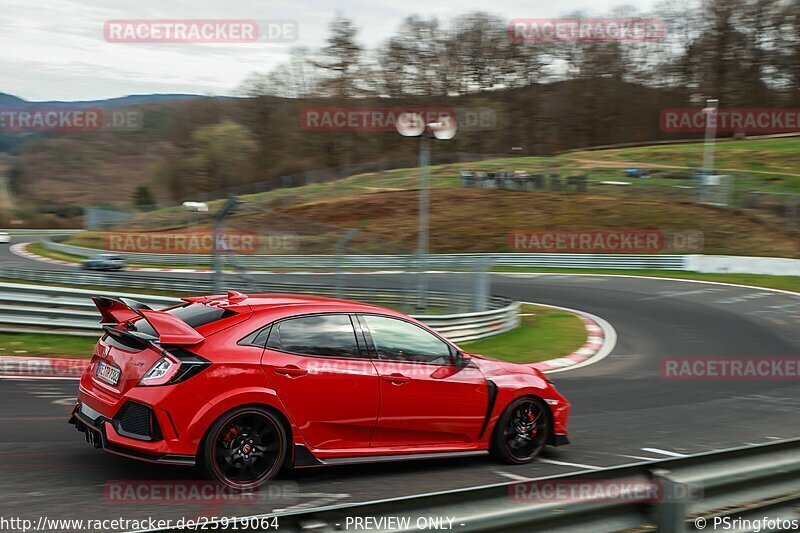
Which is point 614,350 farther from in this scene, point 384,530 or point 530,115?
point 530,115

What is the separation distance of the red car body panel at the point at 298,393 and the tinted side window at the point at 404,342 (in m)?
0.06

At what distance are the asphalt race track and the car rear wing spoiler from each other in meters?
1.05

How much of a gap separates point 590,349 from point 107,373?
11.1 metres

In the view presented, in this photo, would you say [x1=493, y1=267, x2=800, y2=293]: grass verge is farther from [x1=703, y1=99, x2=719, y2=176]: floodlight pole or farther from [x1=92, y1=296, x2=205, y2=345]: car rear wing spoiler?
[x1=92, y1=296, x2=205, y2=345]: car rear wing spoiler

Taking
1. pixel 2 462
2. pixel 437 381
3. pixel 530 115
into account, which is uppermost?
pixel 530 115

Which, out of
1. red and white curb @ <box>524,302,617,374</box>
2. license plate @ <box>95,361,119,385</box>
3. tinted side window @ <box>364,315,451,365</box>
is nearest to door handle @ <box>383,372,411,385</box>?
tinted side window @ <box>364,315,451,365</box>

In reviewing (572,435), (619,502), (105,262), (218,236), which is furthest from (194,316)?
(105,262)

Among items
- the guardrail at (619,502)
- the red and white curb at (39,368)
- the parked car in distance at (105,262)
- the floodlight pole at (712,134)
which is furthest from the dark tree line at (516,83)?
the guardrail at (619,502)

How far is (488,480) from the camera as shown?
242 inches

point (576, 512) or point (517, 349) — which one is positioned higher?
point (576, 512)

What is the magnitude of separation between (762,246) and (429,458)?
3377 centimetres

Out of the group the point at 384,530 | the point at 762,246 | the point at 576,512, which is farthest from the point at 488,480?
the point at 762,246

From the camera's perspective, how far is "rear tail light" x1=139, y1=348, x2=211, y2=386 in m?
5.25

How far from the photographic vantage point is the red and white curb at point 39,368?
10.5 meters
